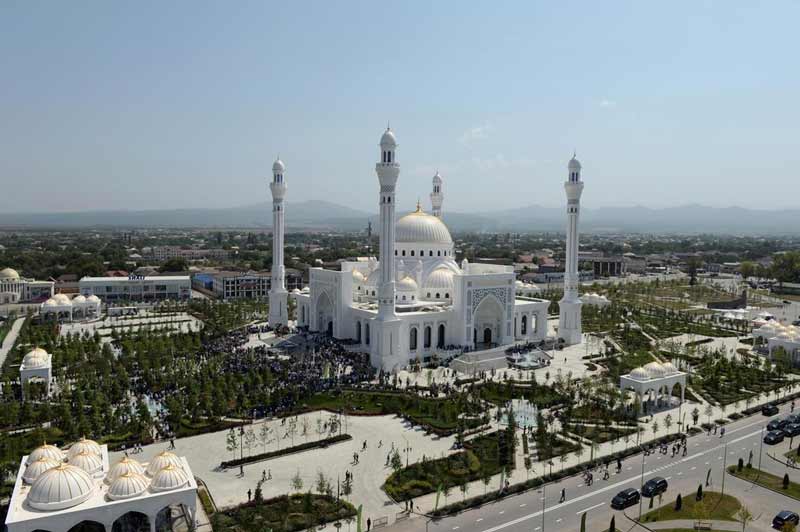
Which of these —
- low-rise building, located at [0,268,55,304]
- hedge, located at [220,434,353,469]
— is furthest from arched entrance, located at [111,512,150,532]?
low-rise building, located at [0,268,55,304]

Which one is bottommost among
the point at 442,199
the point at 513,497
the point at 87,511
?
the point at 513,497

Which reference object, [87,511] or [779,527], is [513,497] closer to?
[779,527]

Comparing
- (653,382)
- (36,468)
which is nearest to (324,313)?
(653,382)

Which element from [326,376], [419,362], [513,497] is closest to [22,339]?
[326,376]

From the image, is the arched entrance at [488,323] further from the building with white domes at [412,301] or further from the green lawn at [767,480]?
the green lawn at [767,480]

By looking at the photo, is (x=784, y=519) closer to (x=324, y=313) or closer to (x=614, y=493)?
(x=614, y=493)

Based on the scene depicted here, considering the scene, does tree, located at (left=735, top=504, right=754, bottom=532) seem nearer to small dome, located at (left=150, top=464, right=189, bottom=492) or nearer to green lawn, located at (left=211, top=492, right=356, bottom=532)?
green lawn, located at (left=211, top=492, right=356, bottom=532)

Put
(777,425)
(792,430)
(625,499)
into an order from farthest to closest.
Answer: (777,425)
(792,430)
(625,499)
